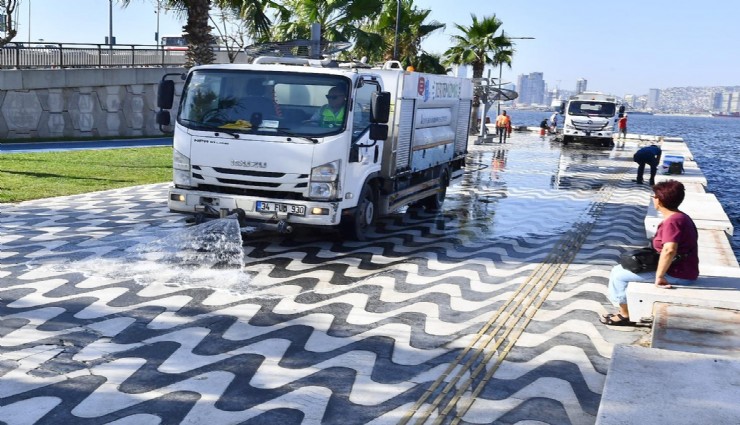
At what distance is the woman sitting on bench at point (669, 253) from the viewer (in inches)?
307

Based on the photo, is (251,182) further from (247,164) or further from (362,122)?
(362,122)

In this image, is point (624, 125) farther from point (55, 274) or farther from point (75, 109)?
point (55, 274)

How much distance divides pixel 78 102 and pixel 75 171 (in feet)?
32.6

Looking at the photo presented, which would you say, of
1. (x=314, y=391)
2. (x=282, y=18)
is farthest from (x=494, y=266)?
(x=282, y=18)

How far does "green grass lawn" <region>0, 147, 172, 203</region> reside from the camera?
1603 centimetres

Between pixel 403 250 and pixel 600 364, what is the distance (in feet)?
16.6

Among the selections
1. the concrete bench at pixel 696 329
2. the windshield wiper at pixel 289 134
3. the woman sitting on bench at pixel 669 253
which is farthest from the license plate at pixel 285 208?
the concrete bench at pixel 696 329

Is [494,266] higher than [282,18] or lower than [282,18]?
lower

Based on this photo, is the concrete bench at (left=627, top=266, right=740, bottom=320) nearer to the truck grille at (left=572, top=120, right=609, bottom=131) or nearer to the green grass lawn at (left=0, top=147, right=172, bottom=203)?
the green grass lawn at (left=0, top=147, right=172, bottom=203)

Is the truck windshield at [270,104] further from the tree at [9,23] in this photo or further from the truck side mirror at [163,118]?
the tree at [9,23]

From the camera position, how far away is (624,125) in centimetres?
4934

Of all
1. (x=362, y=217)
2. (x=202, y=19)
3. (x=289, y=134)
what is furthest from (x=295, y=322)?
(x=202, y=19)

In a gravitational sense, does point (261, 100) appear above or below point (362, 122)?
above

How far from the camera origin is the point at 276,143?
10.5 metres
